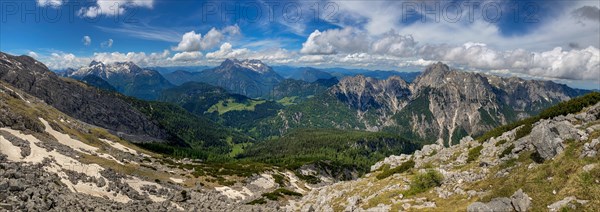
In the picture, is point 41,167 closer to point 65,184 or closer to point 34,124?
→ point 65,184

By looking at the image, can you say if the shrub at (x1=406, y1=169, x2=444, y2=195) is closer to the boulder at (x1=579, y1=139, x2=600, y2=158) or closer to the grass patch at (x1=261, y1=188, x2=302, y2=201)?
the boulder at (x1=579, y1=139, x2=600, y2=158)

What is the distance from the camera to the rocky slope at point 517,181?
98.7 feet

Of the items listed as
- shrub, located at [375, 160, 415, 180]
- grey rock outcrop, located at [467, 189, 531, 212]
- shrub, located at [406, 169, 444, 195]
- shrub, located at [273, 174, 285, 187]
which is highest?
grey rock outcrop, located at [467, 189, 531, 212]

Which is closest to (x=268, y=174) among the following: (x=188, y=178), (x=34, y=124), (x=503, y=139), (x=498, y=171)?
(x=188, y=178)

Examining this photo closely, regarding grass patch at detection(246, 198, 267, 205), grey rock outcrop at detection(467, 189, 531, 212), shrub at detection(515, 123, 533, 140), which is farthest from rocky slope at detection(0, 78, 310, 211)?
shrub at detection(515, 123, 533, 140)

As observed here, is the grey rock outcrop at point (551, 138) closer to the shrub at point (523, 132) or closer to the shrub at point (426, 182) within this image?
the shrub at point (426, 182)

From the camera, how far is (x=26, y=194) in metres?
44.8

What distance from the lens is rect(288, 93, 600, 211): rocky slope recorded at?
3008cm

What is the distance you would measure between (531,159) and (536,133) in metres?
3.58

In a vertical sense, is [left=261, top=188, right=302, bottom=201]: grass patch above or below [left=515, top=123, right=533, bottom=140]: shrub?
below

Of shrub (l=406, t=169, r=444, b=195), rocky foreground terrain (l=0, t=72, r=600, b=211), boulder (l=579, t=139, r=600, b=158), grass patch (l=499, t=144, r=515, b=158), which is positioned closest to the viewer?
rocky foreground terrain (l=0, t=72, r=600, b=211)

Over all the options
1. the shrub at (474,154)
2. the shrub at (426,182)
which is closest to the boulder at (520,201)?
the shrub at (426,182)

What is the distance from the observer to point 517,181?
3647 centimetres

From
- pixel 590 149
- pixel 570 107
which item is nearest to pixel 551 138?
pixel 590 149
